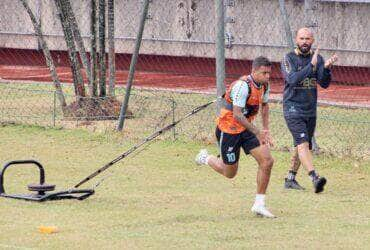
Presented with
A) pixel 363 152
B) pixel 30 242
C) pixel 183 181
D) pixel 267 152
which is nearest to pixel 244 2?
pixel 363 152

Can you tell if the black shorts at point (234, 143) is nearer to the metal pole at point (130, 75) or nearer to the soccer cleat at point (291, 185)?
the soccer cleat at point (291, 185)

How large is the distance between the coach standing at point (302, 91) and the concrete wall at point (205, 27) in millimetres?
7647

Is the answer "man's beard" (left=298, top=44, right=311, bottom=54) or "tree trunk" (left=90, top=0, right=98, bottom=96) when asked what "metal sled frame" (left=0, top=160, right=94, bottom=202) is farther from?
"tree trunk" (left=90, top=0, right=98, bottom=96)

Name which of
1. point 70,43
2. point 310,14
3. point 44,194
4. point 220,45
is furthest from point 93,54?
point 44,194

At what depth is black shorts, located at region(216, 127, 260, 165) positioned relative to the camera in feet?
39.4

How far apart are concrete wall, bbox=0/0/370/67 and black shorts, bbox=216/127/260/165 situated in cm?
910

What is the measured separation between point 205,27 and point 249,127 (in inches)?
515

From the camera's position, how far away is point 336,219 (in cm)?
1150

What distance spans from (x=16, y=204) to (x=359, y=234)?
3.34 m

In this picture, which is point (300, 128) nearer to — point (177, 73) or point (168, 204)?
point (168, 204)

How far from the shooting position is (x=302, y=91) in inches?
526

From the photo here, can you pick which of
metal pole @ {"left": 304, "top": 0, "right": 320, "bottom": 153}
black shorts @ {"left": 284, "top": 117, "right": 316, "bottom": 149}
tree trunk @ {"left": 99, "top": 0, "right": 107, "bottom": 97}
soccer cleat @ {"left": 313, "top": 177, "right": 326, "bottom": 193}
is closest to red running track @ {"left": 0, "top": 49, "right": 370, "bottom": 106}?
metal pole @ {"left": 304, "top": 0, "right": 320, "bottom": 153}

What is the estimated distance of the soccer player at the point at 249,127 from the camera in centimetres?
1176

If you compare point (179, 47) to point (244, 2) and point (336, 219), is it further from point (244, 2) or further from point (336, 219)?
point (336, 219)
